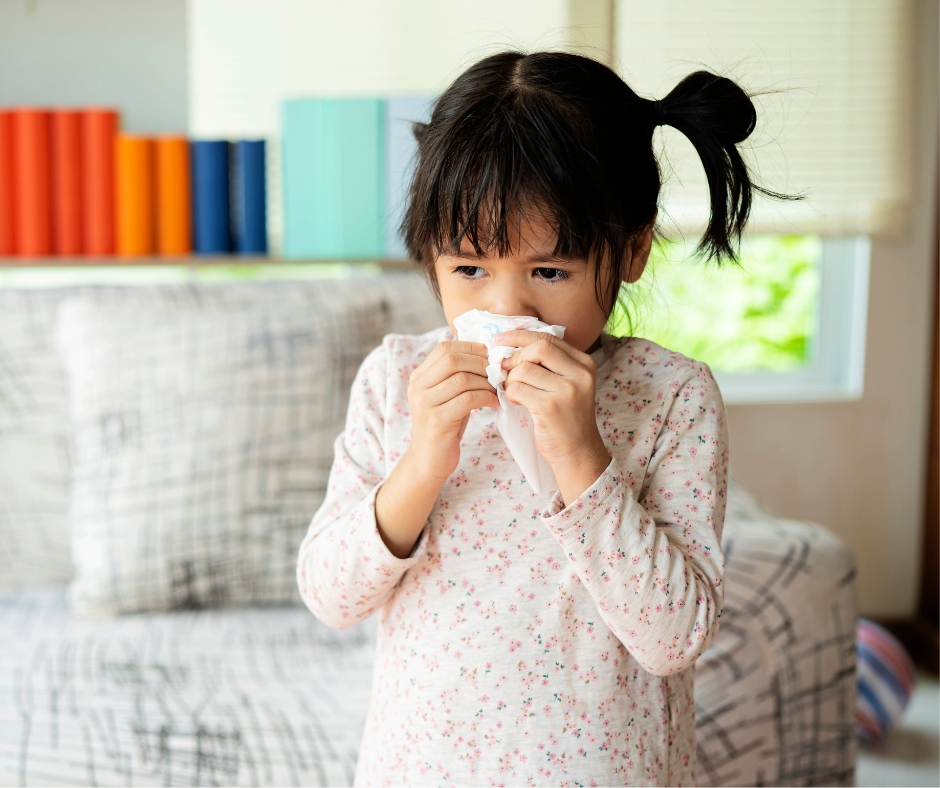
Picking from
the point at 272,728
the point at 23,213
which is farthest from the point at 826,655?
the point at 23,213

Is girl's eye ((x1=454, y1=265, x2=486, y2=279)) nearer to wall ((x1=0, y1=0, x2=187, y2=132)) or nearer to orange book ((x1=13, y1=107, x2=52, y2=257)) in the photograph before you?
orange book ((x1=13, y1=107, x2=52, y2=257))

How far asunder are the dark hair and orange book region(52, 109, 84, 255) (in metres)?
1.29

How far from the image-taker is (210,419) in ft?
4.71

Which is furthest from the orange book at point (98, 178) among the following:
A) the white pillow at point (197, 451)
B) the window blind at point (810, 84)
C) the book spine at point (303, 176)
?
Answer: the window blind at point (810, 84)

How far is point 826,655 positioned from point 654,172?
78cm

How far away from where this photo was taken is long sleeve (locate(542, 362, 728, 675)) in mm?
744

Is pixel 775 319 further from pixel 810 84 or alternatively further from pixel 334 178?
pixel 334 178

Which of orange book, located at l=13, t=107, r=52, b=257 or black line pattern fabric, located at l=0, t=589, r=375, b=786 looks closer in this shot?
black line pattern fabric, located at l=0, t=589, r=375, b=786

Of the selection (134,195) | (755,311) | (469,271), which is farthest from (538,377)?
(755,311)

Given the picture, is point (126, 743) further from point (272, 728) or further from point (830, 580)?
point (830, 580)

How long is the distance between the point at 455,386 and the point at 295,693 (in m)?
0.69

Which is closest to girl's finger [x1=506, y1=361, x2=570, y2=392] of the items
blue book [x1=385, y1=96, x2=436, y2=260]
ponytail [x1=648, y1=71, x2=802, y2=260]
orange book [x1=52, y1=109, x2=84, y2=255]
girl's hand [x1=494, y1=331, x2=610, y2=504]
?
girl's hand [x1=494, y1=331, x2=610, y2=504]

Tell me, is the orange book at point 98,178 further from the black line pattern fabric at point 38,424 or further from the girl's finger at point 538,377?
the girl's finger at point 538,377

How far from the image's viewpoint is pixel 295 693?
1250 millimetres
